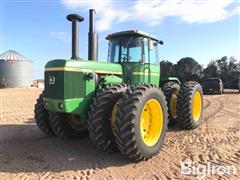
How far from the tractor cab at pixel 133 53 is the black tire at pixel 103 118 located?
1.36 metres

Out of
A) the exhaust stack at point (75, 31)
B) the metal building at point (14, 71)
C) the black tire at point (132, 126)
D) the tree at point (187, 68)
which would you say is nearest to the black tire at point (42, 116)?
the exhaust stack at point (75, 31)

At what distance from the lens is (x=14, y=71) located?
42031mm

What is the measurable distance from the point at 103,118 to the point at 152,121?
3.72 ft

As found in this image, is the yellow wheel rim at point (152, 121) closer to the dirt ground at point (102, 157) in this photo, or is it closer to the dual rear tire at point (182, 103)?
the dirt ground at point (102, 157)

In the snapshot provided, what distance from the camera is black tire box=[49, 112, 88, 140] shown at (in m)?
6.15

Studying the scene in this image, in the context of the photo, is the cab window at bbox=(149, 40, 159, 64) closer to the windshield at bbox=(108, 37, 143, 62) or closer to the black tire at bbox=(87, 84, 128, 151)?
the windshield at bbox=(108, 37, 143, 62)

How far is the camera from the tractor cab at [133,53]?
259 inches

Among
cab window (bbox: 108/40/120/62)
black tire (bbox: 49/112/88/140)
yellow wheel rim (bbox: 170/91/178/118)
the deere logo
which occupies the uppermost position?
cab window (bbox: 108/40/120/62)

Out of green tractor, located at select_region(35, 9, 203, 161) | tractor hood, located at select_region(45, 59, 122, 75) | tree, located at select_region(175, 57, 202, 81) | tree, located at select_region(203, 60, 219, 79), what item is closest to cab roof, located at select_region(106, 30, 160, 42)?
green tractor, located at select_region(35, 9, 203, 161)

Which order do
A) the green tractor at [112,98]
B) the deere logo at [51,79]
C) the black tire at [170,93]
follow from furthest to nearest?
the black tire at [170,93] → the deere logo at [51,79] → the green tractor at [112,98]

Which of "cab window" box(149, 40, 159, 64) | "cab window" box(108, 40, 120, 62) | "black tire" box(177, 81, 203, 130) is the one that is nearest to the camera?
"cab window" box(108, 40, 120, 62)

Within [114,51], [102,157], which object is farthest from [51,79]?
[114,51]

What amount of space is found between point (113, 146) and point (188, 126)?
293 centimetres

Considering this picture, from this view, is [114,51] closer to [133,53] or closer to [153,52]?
[133,53]
